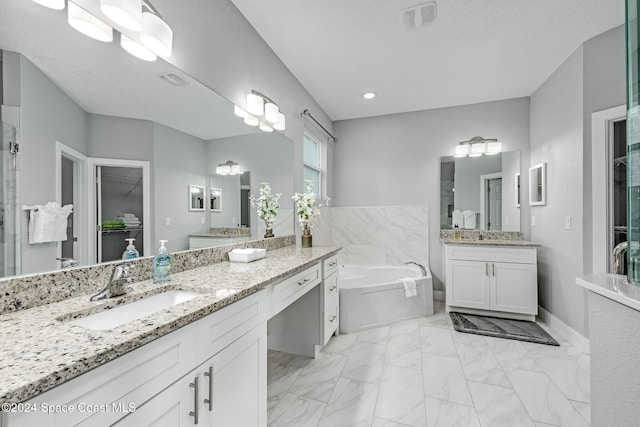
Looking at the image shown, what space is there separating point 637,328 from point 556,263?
2.27 meters

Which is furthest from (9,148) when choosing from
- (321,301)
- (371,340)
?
(371,340)

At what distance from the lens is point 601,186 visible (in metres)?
2.31

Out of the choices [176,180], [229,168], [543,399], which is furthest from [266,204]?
[543,399]

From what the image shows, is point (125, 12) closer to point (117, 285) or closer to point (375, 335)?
point (117, 285)

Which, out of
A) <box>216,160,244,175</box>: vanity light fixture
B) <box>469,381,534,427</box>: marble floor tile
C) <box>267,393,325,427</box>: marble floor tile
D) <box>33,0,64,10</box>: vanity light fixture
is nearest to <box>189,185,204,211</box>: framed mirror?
<box>216,160,244,175</box>: vanity light fixture

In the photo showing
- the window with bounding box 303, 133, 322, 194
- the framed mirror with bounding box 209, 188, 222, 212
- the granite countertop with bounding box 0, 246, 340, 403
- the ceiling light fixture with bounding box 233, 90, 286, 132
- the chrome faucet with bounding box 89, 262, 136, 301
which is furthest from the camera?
the window with bounding box 303, 133, 322, 194

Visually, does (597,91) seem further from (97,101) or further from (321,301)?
(97,101)

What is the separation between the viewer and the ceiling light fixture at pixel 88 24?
3.45 ft

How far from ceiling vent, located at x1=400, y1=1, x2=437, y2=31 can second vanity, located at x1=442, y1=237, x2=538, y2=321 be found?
7.56ft

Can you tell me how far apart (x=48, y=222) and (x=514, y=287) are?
12.5 ft

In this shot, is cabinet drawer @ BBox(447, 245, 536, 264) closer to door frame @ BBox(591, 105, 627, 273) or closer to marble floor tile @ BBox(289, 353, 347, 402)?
door frame @ BBox(591, 105, 627, 273)

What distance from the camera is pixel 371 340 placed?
2.64 m

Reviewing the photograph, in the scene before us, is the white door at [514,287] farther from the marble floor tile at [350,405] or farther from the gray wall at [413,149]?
the marble floor tile at [350,405]

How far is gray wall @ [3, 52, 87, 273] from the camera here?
0.88m
